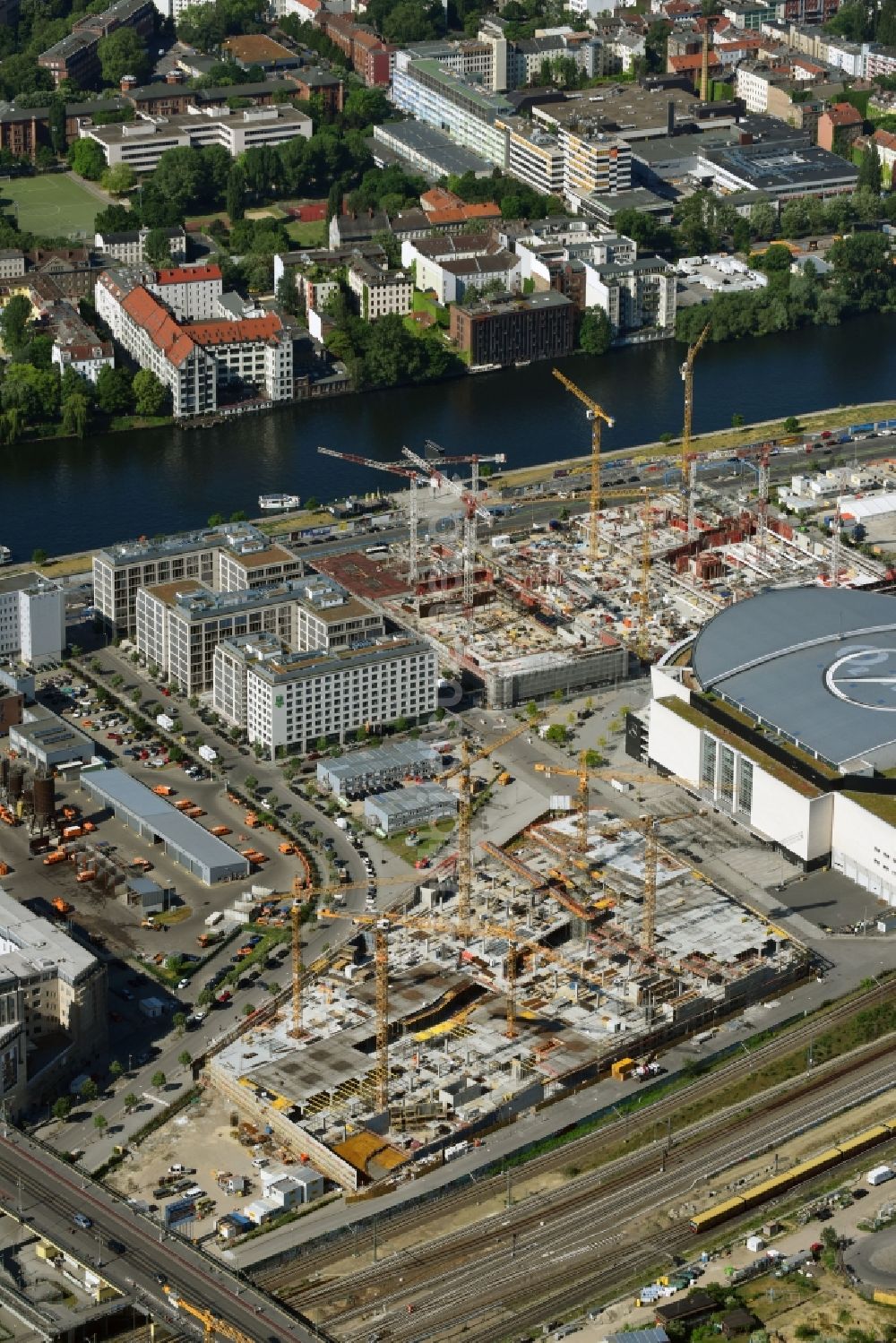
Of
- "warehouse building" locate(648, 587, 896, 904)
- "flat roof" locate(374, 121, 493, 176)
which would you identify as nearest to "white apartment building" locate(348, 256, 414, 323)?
"flat roof" locate(374, 121, 493, 176)

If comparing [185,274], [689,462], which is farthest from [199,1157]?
[185,274]

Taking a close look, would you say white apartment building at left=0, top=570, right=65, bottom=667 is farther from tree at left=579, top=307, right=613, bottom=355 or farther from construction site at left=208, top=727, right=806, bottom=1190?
tree at left=579, top=307, right=613, bottom=355

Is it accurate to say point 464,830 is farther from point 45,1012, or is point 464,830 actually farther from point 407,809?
point 45,1012

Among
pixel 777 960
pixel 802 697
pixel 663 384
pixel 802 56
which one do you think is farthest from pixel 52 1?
pixel 777 960

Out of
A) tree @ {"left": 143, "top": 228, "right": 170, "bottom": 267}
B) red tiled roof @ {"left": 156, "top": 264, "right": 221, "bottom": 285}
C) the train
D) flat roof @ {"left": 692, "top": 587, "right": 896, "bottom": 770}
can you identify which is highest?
flat roof @ {"left": 692, "top": 587, "right": 896, "bottom": 770}

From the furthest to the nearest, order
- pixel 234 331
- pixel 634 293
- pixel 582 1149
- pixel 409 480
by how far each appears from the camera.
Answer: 1. pixel 634 293
2. pixel 234 331
3. pixel 409 480
4. pixel 582 1149

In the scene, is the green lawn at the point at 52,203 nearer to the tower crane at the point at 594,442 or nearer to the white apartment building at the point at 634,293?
the white apartment building at the point at 634,293

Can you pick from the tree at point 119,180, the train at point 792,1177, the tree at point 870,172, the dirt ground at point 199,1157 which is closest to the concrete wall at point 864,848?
the train at point 792,1177
